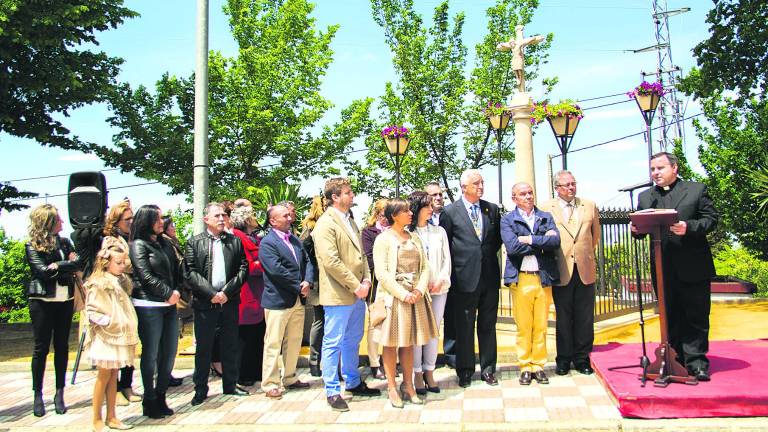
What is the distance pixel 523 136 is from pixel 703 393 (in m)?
9.91

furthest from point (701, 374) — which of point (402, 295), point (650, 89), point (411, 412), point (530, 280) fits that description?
point (650, 89)

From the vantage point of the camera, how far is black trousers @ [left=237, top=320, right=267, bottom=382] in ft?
23.5

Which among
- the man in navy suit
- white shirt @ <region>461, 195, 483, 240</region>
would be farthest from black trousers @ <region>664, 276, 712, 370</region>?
the man in navy suit

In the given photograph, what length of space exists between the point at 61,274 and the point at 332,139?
2093cm

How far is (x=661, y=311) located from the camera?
577 cm

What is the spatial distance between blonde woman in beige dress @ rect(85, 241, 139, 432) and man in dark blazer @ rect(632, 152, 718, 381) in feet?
16.6

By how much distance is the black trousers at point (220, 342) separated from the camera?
636 centimetres

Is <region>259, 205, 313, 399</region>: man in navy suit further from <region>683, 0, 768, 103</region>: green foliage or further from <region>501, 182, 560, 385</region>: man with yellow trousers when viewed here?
<region>683, 0, 768, 103</region>: green foliage

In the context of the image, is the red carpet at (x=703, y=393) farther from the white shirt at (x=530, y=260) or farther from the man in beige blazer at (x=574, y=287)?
the white shirt at (x=530, y=260)

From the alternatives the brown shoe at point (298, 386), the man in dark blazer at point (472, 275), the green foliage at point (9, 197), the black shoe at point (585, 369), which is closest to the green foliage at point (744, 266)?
the black shoe at point (585, 369)

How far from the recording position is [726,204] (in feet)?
50.2

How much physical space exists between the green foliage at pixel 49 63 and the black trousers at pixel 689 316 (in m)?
12.0

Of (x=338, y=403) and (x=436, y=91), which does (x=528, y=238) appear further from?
(x=436, y=91)

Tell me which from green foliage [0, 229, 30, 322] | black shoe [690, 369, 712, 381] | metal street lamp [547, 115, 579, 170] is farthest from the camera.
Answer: green foliage [0, 229, 30, 322]
